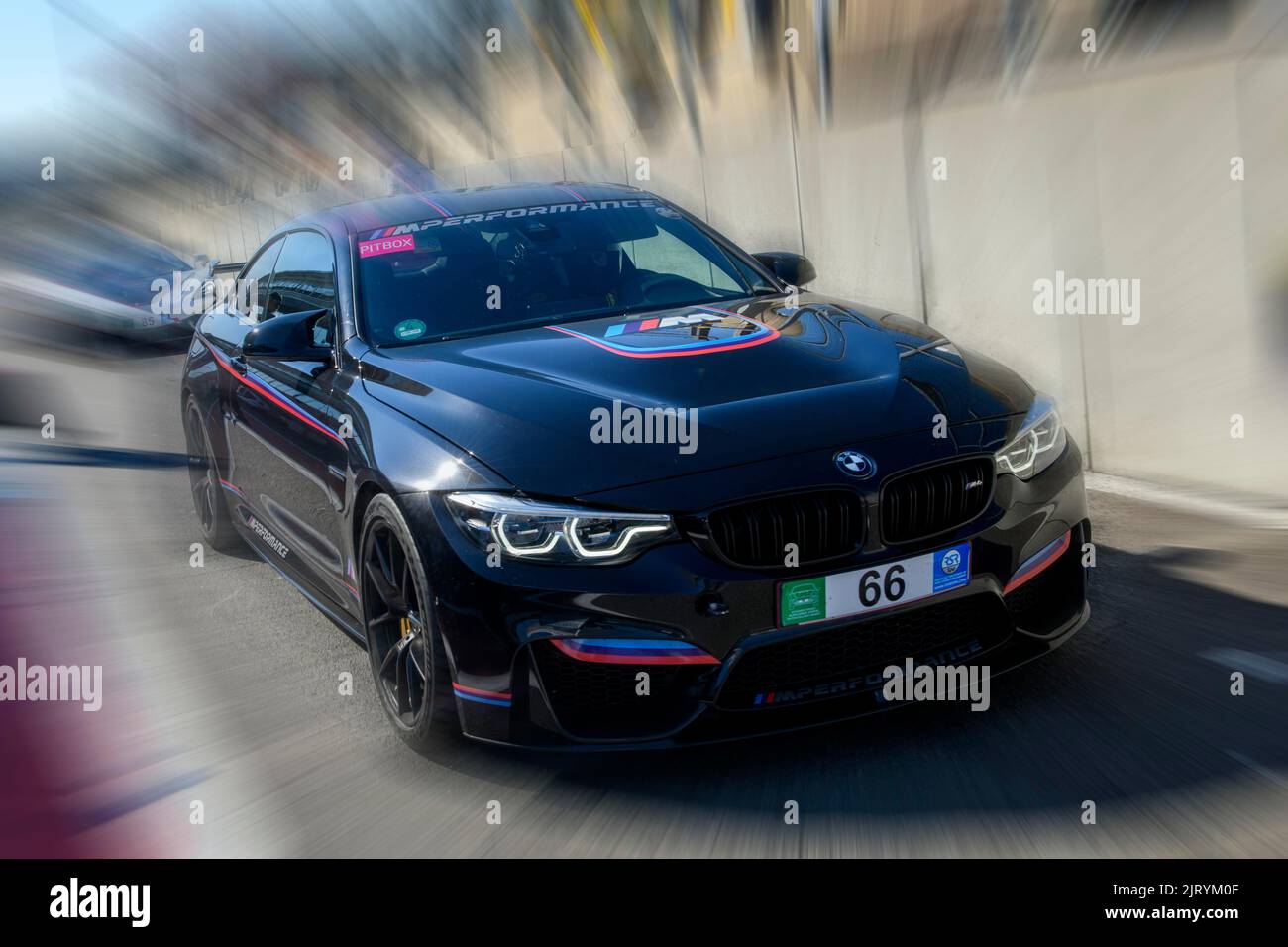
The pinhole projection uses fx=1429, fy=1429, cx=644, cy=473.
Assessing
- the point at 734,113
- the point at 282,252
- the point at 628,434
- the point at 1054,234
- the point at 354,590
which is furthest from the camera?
the point at 734,113

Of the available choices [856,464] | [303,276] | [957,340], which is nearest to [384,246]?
[303,276]

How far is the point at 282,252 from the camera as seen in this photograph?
19.5 feet

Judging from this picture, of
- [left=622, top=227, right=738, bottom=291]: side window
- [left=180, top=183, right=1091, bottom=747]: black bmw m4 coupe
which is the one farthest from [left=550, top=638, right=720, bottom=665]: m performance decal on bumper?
[left=622, top=227, right=738, bottom=291]: side window

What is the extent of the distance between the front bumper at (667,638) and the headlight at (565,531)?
4 centimetres

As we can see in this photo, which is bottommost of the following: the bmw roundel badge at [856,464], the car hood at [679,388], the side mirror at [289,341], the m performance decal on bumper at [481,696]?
the m performance decal on bumper at [481,696]

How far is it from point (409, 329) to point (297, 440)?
0.56 meters

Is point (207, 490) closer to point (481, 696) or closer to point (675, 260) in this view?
point (675, 260)

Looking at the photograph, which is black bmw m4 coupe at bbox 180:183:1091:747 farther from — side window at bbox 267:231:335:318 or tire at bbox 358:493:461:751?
side window at bbox 267:231:335:318

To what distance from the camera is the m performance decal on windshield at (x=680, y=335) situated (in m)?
4.09

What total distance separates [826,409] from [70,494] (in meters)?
6.26

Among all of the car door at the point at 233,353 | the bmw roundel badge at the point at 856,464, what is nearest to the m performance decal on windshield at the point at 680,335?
the bmw roundel badge at the point at 856,464

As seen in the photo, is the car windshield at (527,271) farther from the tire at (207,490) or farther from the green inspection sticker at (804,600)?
the tire at (207,490)
